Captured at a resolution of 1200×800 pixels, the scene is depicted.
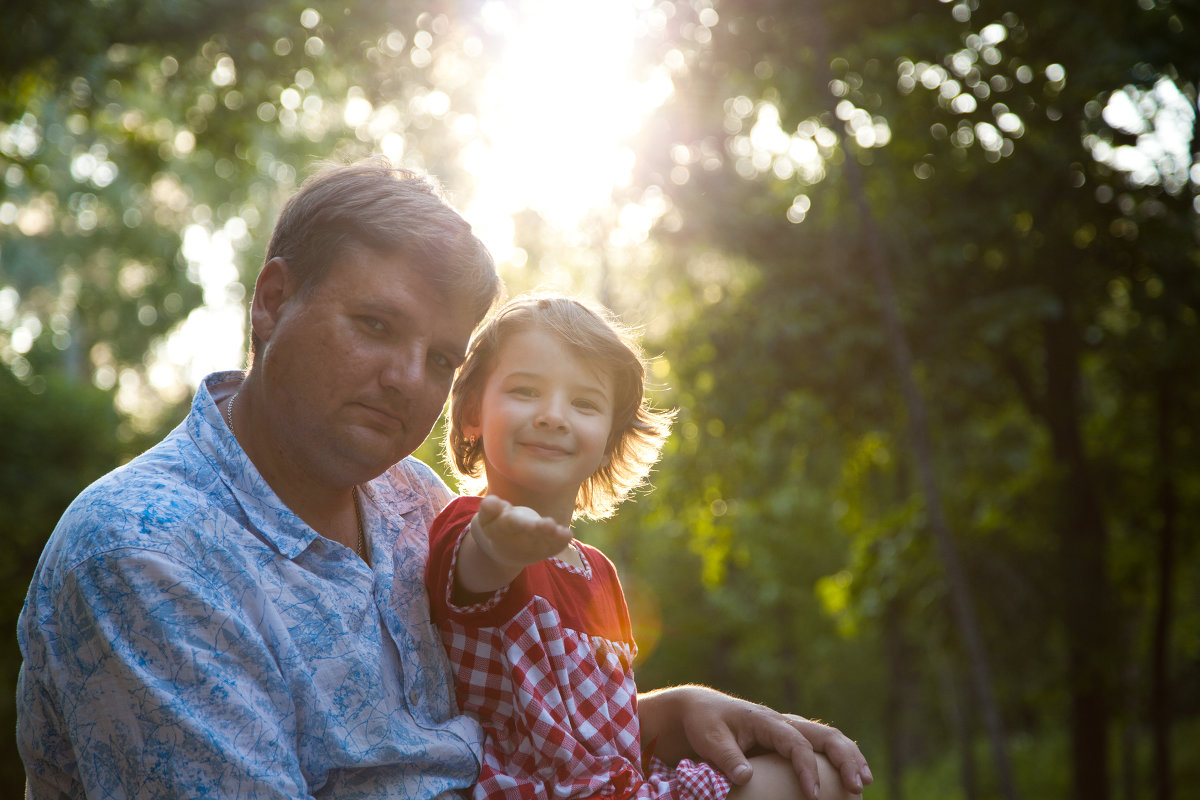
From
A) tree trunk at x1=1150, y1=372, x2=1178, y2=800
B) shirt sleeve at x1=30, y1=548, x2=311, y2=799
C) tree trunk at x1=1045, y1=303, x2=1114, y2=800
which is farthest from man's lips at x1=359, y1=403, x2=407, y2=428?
tree trunk at x1=1150, y1=372, x2=1178, y2=800

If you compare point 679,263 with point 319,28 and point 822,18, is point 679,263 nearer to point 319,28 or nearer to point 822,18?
point 822,18

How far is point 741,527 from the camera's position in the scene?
776 inches

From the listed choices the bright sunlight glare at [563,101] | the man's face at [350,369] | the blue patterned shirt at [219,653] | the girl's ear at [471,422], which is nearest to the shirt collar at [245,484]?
the blue patterned shirt at [219,653]

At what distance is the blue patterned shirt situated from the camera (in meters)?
1.46

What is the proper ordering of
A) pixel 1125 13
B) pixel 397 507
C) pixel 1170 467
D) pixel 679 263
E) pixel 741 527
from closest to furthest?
1. pixel 397 507
2. pixel 1125 13
3. pixel 1170 467
4. pixel 679 263
5. pixel 741 527

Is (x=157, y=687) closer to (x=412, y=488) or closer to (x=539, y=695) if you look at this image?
(x=539, y=695)

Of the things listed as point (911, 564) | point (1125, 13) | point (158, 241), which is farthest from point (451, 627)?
point (158, 241)

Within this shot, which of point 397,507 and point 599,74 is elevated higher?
point 599,74

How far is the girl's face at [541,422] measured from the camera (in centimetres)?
235

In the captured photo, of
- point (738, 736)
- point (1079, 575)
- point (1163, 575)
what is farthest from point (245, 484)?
point (1163, 575)

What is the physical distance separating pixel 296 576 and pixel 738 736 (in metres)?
1.14

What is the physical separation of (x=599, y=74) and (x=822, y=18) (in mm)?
1745

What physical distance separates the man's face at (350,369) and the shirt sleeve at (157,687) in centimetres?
43

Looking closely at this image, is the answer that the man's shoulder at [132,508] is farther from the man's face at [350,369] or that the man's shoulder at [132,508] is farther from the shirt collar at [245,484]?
the man's face at [350,369]
